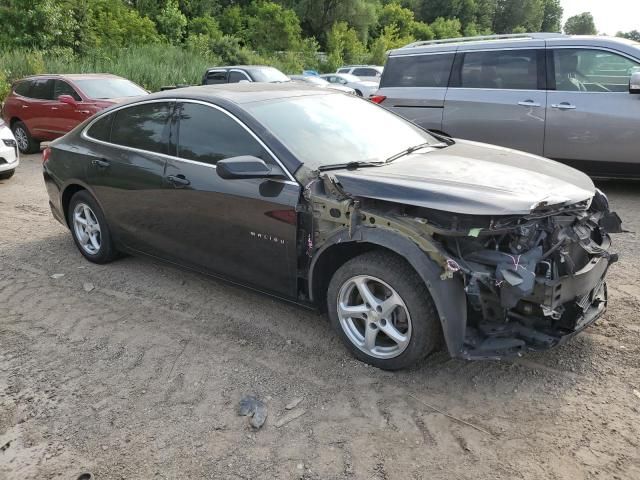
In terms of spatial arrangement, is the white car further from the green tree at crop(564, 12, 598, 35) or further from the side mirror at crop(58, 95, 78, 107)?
the green tree at crop(564, 12, 598, 35)

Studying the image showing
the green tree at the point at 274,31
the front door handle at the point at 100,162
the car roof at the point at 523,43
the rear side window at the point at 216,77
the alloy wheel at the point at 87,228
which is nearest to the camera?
the front door handle at the point at 100,162

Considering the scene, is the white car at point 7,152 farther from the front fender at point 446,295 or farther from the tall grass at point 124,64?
the tall grass at point 124,64

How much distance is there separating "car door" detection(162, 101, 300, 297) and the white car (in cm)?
601

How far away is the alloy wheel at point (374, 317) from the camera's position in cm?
318

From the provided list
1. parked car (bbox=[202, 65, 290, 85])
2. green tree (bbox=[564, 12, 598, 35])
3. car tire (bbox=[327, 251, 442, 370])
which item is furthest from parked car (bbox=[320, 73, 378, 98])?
green tree (bbox=[564, 12, 598, 35])

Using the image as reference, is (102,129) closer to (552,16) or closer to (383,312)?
(383,312)

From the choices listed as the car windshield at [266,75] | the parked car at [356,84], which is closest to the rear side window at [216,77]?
the car windshield at [266,75]

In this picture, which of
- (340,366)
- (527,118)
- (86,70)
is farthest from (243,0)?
(340,366)

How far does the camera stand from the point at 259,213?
3.62 meters

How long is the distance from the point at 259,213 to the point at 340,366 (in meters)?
1.10

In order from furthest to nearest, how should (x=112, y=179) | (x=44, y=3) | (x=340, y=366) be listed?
(x=44, y=3) < (x=112, y=179) < (x=340, y=366)

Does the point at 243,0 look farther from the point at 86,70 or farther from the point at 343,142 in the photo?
the point at 343,142

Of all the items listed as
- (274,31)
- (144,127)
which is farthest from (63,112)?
(274,31)

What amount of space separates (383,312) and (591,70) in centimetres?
502
